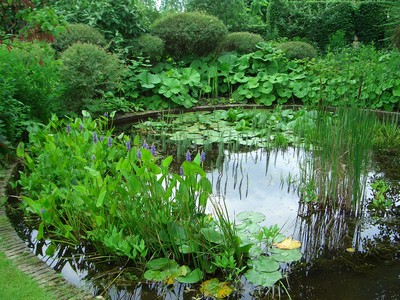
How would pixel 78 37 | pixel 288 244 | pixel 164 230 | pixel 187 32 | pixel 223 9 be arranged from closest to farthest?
pixel 164 230 < pixel 288 244 < pixel 78 37 < pixel 187 32 < pixel 223 9

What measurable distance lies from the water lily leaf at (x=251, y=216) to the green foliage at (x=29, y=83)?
7.51ft

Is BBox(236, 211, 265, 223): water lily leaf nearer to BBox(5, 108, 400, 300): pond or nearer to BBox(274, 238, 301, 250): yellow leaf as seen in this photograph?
BBox(5, 108, 400, 300): pond

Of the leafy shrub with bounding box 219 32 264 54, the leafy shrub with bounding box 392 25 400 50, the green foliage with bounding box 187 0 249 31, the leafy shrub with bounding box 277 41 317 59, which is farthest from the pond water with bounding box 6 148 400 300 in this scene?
the green foliage with bounding box 187 0 249 31

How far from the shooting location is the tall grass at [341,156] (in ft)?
10.8

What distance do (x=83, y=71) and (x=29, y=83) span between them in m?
1.27

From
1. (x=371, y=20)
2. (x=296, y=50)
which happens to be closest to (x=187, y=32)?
(x=296, y=50)

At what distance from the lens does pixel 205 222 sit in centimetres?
275

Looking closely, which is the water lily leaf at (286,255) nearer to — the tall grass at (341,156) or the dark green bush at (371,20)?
the tall grass at (341,156)

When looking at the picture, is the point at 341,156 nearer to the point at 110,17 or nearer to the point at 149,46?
the point at 149,46

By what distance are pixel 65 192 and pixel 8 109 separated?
4.79 feet

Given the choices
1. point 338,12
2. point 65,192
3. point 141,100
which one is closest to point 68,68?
point 141,100

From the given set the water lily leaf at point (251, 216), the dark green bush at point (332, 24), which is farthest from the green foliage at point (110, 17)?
the dark green bush at point (332, 24)

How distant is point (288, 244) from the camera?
2.93 m

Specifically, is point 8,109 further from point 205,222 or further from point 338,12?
point 338,12
